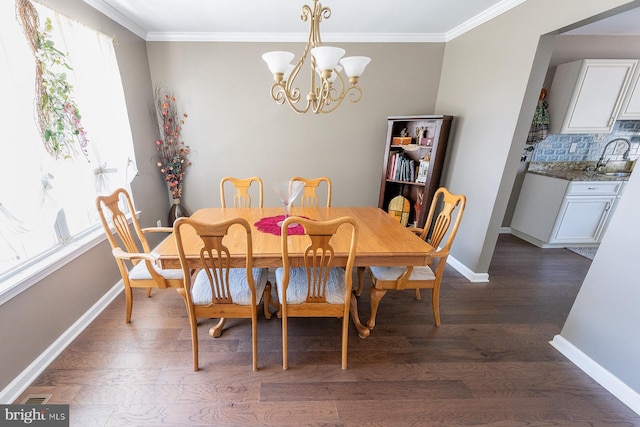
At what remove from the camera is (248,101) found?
289 centimetres

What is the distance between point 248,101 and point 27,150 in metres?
1.96

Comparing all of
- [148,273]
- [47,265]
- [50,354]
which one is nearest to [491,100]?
[148,273]

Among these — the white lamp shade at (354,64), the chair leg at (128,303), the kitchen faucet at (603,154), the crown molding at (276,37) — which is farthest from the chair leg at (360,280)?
the kitchen faucet at (603,154)

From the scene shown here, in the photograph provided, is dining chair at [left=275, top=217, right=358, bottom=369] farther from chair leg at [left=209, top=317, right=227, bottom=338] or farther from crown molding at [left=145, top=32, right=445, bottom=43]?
crown molding at [left=145, top=32, right=445, bottom=43]

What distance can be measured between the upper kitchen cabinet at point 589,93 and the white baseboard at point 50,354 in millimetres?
5003

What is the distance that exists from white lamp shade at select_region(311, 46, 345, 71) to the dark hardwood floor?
5.77 feet

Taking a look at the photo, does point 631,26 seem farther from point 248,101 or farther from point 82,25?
point 82,25

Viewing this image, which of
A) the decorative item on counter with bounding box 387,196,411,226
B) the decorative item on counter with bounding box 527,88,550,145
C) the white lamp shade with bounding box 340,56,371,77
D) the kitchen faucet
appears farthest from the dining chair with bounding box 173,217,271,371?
the kitchen faucet

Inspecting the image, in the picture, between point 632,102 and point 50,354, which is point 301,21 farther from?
point 632,102

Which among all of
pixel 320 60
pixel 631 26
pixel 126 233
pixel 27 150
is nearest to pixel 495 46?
pixel 631 26

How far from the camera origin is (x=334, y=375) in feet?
4.85

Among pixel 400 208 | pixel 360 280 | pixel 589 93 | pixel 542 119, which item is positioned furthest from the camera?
pixel 400 208

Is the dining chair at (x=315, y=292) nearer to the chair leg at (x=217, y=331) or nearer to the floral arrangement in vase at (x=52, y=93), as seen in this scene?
the chair leg at (x=217, y=331)

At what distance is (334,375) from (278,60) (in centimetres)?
186
